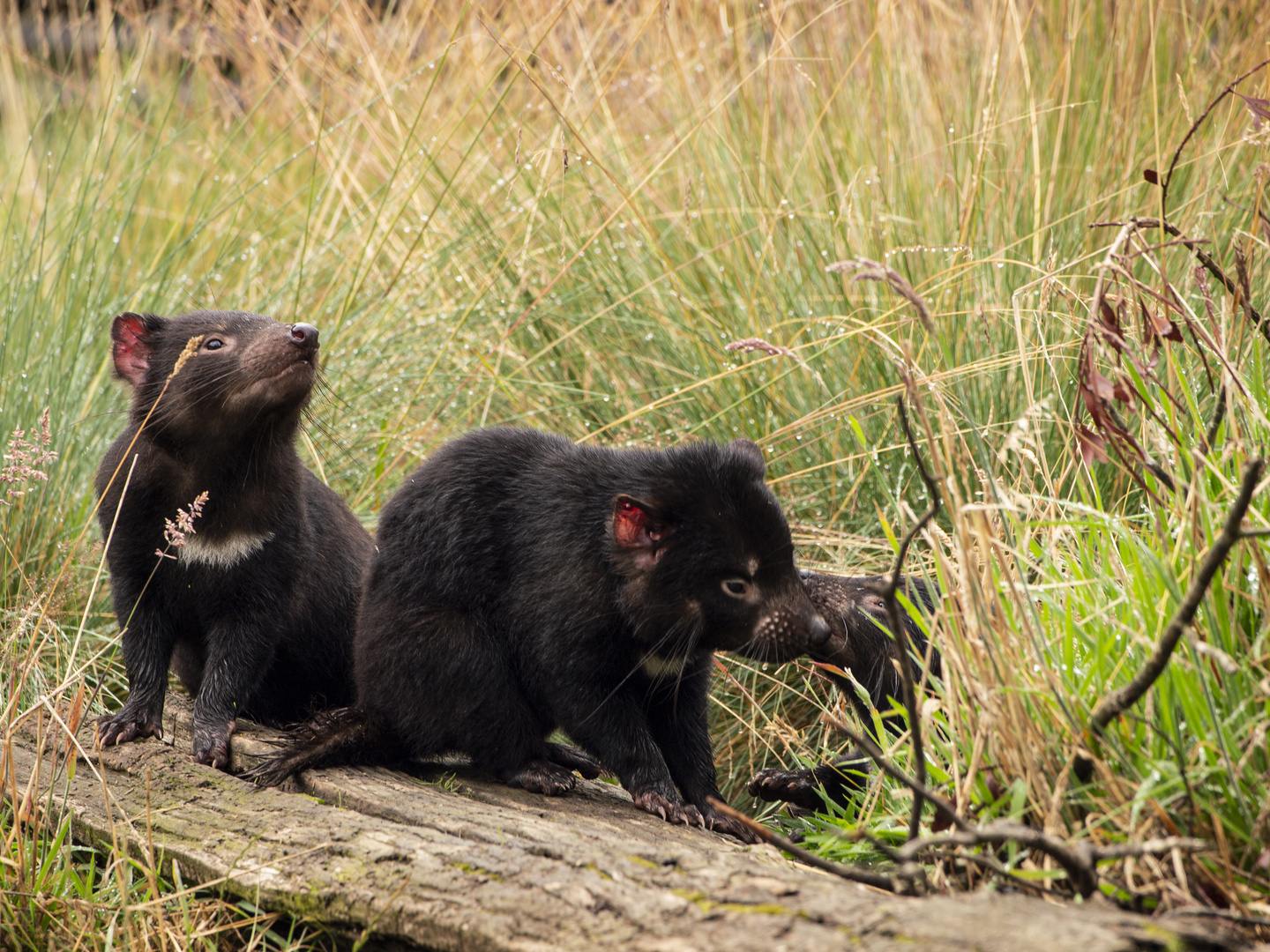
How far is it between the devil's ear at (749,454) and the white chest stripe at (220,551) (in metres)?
1.39

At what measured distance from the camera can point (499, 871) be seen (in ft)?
7.45

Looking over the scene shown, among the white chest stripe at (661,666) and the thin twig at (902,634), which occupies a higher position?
the thin twig at (902,634)

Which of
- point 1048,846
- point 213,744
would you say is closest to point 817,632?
point 1048,846

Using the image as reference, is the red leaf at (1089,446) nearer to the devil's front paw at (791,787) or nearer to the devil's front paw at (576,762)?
the devil's front paw at (791,787)

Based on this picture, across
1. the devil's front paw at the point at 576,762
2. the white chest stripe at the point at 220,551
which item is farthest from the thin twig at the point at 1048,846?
the white chest stripe at the point at 220,551

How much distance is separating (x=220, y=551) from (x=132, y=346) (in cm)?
68

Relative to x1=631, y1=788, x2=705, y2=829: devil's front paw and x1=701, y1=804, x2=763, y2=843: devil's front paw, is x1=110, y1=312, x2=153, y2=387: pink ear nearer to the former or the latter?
x1=631, y1=788, x2=705, y2=829: devil's front paw

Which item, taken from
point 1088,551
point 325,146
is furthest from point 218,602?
point 325,146

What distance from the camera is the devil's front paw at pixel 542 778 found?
319 cm

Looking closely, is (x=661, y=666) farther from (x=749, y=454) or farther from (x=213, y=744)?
(x=213, y=744)

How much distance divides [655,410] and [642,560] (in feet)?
5.46

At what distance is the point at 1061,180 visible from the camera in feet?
16.3

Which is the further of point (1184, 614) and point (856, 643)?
point (856, 643)

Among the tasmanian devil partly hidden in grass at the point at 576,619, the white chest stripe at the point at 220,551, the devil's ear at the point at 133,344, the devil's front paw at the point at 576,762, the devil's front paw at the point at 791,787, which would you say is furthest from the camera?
the devil's front paw at the point at 576,762
